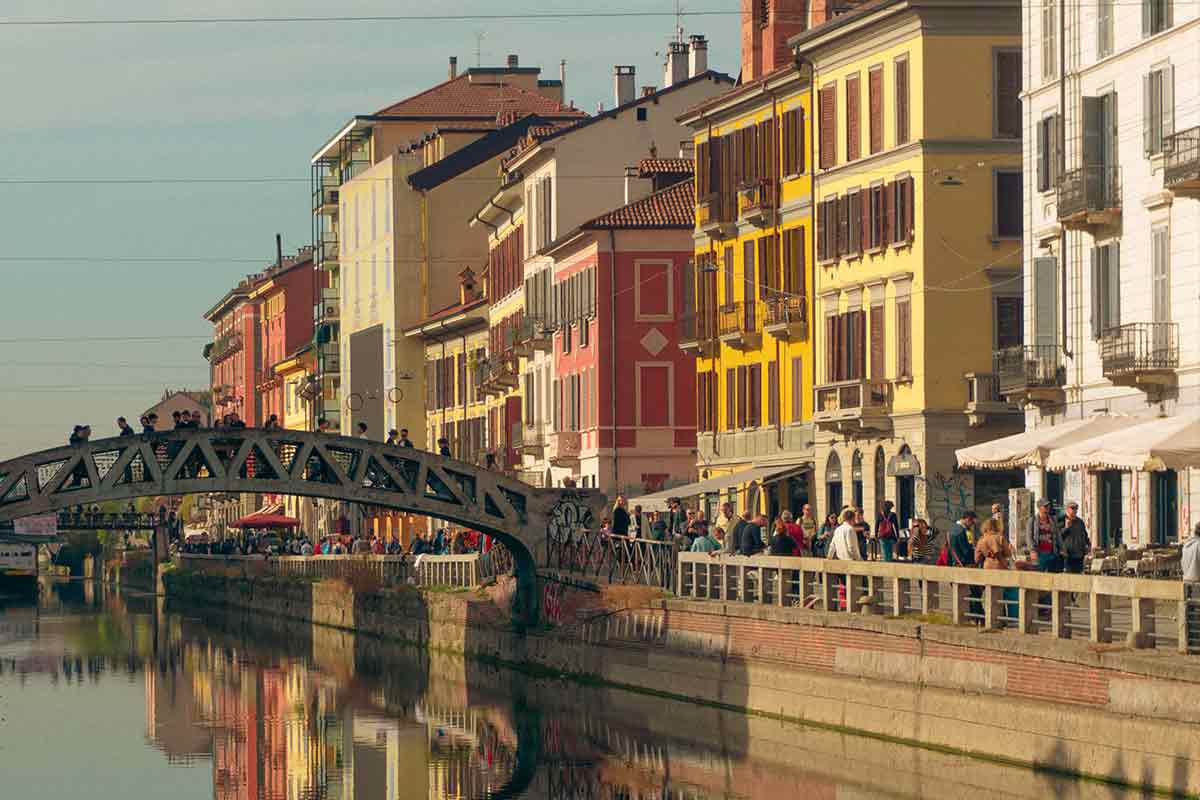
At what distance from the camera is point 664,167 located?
82062 millimetres

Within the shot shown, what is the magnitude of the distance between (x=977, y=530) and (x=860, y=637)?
18.2m

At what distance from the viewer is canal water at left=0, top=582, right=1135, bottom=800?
3838cm

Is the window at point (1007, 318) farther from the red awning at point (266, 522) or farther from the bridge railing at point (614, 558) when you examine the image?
the red awning at point (266, 522)

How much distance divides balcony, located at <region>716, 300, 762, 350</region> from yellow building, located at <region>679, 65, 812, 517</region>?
26 mm

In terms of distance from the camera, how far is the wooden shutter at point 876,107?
6141 centimetres

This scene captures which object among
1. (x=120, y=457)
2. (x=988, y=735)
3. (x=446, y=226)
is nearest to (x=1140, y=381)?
(x=988, y=735)

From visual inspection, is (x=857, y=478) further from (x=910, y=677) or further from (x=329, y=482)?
(x=910, y=677)

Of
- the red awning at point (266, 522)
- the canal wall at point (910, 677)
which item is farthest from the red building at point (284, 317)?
the canal wall at point (910, 677)

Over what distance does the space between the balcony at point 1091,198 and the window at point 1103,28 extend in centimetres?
219

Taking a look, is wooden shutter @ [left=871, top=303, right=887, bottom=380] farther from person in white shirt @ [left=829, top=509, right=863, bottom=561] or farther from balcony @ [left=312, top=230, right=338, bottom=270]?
balcony @ [left=312, top=230, right=338, bottom=270]

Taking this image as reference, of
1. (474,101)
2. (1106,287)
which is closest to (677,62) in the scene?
(474,101)

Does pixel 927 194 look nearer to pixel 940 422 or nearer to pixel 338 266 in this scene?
pixel 940 422

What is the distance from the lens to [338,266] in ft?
434

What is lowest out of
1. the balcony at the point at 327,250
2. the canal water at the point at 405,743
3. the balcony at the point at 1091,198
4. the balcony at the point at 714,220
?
the canal water at the point at 405,743
